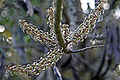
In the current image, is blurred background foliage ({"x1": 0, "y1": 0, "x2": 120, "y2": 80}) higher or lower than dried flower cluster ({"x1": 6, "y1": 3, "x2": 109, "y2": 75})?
higher

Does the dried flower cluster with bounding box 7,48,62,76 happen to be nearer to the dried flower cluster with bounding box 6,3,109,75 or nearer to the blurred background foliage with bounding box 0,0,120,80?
the dried flower cluster with bounding box 6,3,109,75

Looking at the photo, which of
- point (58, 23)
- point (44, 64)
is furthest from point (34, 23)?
point (58, 23)

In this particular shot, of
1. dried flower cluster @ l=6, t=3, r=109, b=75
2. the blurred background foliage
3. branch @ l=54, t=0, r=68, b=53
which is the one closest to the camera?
branch @ l=54, t=0, r=68, b=53

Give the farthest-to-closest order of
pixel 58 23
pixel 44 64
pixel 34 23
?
pixel 34 23 → pixel 44 64 → pixel 58 23

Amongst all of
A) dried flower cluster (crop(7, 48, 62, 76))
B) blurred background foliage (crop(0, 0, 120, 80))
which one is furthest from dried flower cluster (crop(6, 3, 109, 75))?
blurred background foliage (crop(0, 0, 120, 80))

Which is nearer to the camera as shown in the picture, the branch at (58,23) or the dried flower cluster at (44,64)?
the branch at (58,23)

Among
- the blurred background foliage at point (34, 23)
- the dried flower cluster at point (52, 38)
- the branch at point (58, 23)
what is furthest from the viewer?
the blurred background foliage at point (34, 23)

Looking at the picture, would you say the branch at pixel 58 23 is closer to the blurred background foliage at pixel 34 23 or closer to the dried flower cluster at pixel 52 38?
the dried flower cluster at pixel 52 38

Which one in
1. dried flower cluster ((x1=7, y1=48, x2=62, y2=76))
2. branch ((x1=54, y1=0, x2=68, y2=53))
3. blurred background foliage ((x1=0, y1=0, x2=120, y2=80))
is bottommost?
dried flower cluster ((x1=7, y1=48, x2=62, y2=76))

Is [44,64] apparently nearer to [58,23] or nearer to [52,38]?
[52,38]

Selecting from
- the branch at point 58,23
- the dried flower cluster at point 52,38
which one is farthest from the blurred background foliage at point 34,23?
the branch at point 58,23

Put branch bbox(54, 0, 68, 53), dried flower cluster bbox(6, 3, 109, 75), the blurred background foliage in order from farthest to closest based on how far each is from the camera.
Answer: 1. the blurred background foliage
2. dried flower cluster bbox(6, 3, 109, 75)
3. branch bbox(54, 0, 68, 53)
